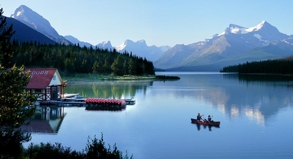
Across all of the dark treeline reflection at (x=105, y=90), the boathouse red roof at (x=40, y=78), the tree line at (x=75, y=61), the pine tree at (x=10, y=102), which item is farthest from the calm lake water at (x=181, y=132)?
the tree line at (x=75, y=61)

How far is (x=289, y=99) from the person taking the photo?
75.1 meters

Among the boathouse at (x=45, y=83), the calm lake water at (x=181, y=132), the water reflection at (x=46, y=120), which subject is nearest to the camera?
the calm lake water at (x=181, y=132)

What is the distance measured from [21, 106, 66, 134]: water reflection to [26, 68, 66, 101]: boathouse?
407 centimetres

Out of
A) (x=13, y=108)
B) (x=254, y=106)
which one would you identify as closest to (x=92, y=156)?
(x=13, y=108)

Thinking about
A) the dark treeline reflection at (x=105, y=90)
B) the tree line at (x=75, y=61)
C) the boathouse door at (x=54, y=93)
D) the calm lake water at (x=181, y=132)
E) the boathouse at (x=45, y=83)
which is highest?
the tree line at (x=75, y=61)

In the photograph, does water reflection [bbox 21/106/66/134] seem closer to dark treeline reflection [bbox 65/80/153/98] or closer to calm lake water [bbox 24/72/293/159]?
calm lake water [bbox 24/72/293/159]

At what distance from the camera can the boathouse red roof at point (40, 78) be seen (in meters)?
62.5

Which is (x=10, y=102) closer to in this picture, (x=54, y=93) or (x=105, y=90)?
(x=54, y=93)

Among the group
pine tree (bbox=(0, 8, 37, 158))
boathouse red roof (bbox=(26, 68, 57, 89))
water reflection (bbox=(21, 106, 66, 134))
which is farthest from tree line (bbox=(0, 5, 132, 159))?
boathouse red roof (bbox=(26, 68, 57, 89))

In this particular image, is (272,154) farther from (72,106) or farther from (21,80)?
(72,106)

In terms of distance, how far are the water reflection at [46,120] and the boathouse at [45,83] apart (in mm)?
4073

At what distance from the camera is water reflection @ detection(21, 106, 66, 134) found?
39375mm

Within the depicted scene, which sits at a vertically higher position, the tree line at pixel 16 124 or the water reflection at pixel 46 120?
the tree line at pixel 16 124

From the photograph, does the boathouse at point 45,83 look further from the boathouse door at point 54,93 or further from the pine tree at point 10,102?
the pine tree at point 10,102
